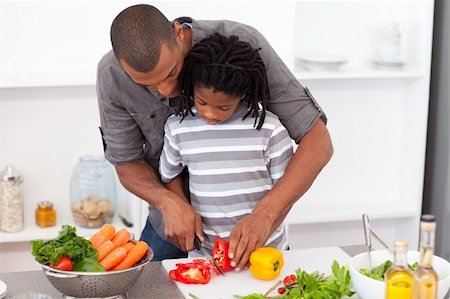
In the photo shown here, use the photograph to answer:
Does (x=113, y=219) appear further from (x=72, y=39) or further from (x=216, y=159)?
(x=216, y=159)

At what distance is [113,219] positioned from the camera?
11.4 ft

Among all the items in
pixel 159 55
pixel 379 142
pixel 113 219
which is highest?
pixel 159 55

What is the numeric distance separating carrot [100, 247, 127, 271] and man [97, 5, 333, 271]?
26 cm

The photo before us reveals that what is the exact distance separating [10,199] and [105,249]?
1.45 m

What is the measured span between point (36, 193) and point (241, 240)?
1.60 meters

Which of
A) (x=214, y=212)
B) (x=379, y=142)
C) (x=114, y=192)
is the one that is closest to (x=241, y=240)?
(x=214, y=212)

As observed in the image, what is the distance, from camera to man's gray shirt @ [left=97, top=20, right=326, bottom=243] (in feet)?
7.53

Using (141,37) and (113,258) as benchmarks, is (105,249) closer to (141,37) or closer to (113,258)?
(113,258)

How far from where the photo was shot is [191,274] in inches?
78.9

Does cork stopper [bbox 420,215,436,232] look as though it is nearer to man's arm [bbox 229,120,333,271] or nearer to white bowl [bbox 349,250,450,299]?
white bowl [bbox 349,250,450,299]

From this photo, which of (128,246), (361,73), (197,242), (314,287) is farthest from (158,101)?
(361,73)

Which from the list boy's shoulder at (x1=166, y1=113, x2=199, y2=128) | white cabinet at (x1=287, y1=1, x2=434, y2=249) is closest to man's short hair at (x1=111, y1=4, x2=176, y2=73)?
boy's shoulder at (x1=166, y1=113, x2=199, y2=128)

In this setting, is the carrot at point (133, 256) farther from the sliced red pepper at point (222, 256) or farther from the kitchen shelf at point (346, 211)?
the kitchen shelf at point (346, 211)

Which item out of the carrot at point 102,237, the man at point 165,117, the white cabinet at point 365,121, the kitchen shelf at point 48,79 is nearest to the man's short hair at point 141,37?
the man at point 165,117
